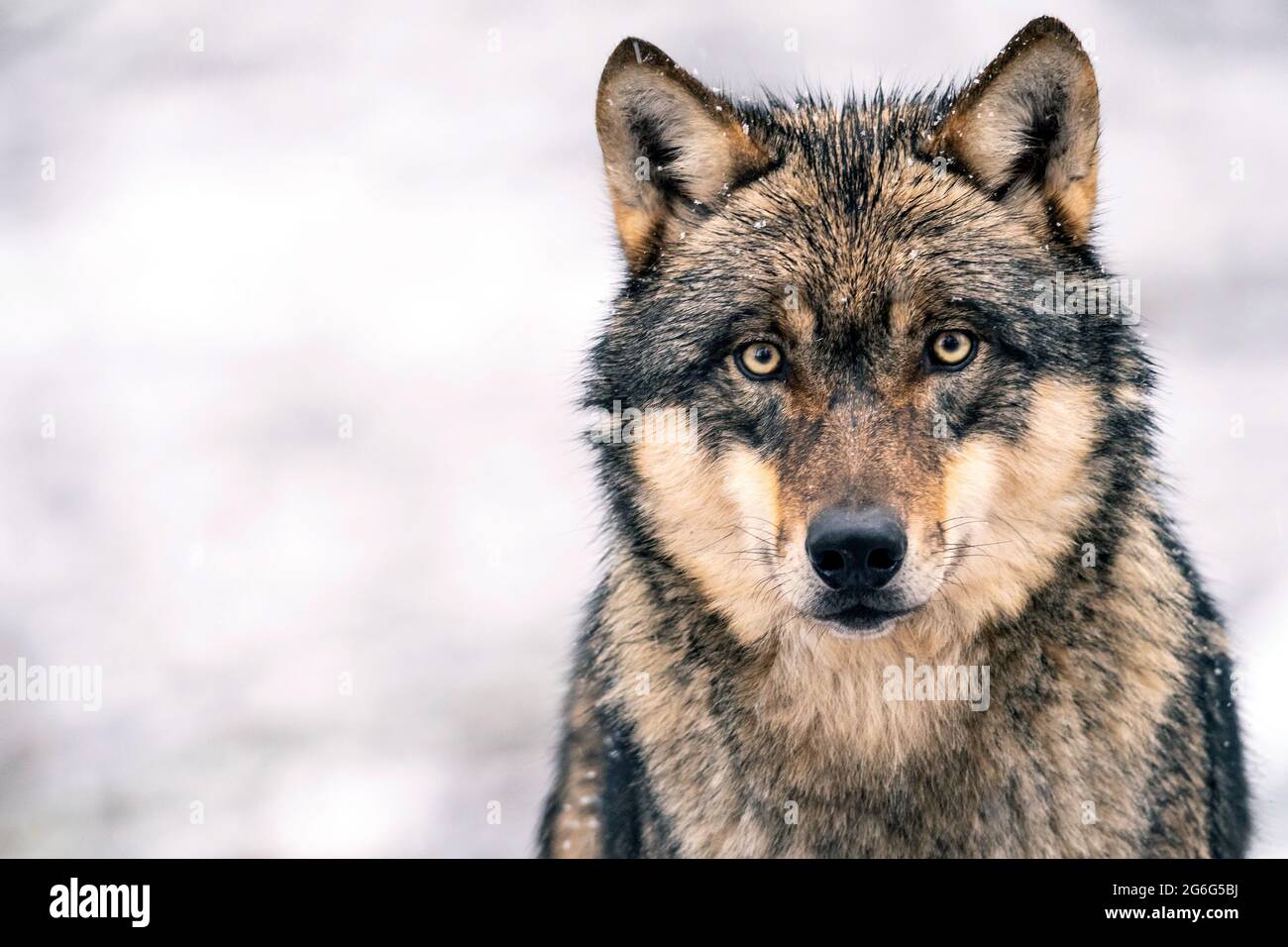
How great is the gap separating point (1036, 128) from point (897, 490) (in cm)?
127

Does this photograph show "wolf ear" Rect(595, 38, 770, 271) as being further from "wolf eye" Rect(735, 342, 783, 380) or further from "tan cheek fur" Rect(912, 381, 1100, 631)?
"tan cheek fur" Rect(912, 381, 1100, 631)

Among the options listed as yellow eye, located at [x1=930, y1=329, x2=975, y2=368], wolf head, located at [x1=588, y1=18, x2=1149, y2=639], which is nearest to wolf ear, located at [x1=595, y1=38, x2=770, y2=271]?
wolf head, located at [x1=588, y1=18, x2=1149, y2=639]

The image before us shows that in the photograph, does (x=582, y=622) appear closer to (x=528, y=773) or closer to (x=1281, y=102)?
Answer: (x=528, y=773)

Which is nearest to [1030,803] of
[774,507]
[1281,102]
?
[774,507]

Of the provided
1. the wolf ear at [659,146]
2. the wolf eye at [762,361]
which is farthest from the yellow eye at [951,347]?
the wolf ear at [659,146]

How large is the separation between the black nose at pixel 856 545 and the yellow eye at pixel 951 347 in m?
0.56

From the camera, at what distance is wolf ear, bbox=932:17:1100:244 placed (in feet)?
11.2

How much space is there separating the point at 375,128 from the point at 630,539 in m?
6.96

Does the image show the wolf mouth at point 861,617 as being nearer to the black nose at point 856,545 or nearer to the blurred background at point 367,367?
the black nose at point 856,545

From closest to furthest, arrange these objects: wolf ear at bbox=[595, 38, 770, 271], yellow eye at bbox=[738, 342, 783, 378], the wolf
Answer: the wolf → yellow eye at bbox=[738, 342, 783, 378] → wolf ear at bbox=[595, 38, 770, 271]

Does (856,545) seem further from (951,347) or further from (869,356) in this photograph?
(951,347)

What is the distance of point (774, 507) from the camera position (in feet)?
10.9

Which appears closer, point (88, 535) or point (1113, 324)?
point (1113, 324)
